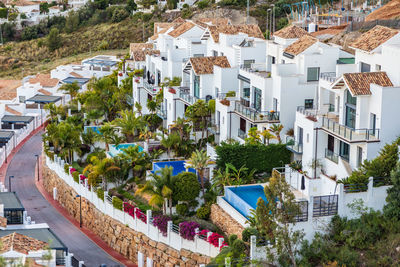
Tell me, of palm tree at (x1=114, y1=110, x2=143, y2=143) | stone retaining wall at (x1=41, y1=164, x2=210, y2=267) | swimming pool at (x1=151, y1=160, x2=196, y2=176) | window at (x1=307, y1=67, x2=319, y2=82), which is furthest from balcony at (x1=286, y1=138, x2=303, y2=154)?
palm tree at (x1=114, y1=110, x2=143, y2=143)

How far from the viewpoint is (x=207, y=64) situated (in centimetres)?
6269

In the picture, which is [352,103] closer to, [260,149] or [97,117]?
[260,149]

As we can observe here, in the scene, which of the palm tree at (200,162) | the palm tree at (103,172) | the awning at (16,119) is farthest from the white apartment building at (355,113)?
the awning at (16,119)

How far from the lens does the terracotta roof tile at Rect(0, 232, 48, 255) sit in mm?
40459

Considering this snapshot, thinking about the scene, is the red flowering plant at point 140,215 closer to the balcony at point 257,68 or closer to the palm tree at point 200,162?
the palm tree at point 200,162

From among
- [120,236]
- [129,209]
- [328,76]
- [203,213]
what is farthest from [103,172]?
[328,76]

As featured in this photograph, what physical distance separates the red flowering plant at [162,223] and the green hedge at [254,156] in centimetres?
583

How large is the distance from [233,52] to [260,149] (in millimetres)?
13648

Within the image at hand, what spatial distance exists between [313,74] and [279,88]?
3.44 m

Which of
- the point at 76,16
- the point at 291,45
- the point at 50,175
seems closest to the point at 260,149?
the point at 291,45

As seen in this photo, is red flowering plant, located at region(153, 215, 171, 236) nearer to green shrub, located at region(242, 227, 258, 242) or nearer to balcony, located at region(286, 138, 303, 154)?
green shrub, located at region(242, 227, 258, 242)

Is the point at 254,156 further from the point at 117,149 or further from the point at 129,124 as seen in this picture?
the point at 129,124

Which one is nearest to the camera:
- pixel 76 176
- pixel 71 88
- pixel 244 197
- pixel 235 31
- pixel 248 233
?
pixel 248 233

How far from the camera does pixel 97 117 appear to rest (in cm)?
7169
